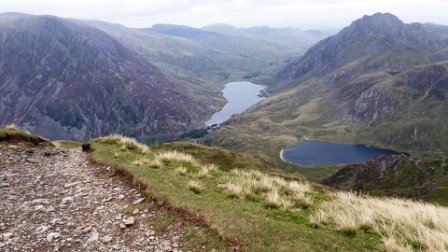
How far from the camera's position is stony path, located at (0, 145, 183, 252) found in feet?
53.5

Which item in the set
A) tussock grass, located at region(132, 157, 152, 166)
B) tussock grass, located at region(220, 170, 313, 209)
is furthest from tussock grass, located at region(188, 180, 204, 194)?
tussock grass, located at region(132, 157, 152, 166)

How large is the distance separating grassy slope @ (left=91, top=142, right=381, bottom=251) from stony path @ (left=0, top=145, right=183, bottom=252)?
1323 mm

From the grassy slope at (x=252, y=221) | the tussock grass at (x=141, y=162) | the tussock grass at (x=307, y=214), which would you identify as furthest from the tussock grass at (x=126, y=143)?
the grassy slope at (x=252, y=221)

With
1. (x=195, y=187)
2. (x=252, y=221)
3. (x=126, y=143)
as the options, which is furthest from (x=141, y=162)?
(x=252, y=221)

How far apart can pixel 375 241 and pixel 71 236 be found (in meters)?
11.7

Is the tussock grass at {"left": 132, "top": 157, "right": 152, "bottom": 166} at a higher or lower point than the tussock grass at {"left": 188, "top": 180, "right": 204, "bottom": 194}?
lower

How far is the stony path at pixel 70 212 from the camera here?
16.3 metres

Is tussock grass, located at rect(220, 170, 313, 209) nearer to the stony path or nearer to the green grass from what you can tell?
the stony path

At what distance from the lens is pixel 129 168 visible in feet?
82.5

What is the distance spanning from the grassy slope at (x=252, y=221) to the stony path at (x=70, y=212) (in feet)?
4.34

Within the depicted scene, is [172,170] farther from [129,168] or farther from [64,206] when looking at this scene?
[64,206]

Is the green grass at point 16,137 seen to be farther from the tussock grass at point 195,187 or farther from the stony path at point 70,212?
the tussock grass at point 195,187

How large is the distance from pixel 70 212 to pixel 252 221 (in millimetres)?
8900

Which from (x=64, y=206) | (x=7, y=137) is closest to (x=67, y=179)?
(x=64, y=206)
